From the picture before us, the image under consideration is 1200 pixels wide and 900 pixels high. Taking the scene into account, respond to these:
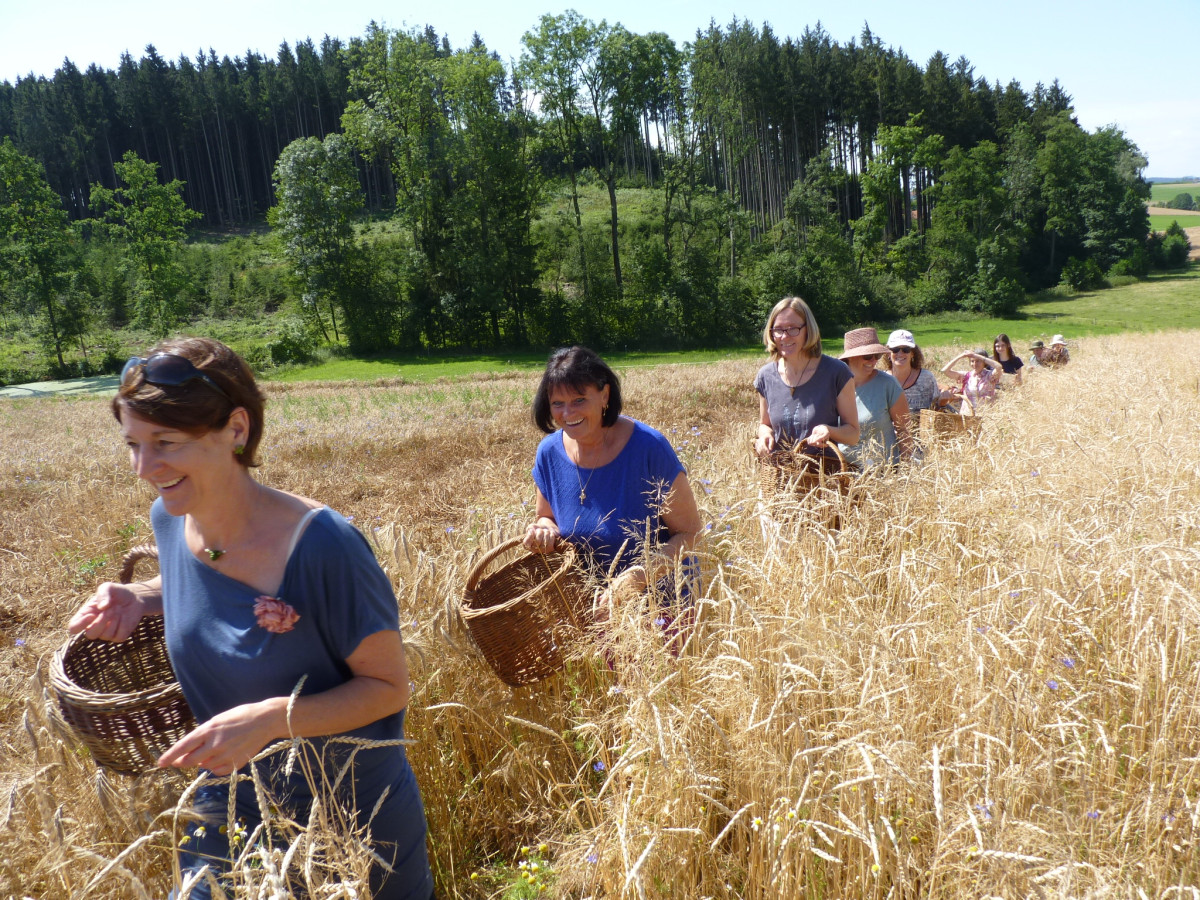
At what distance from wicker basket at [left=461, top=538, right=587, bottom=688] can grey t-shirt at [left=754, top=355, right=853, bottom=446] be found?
205cm

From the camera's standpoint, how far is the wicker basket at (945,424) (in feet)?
20.0

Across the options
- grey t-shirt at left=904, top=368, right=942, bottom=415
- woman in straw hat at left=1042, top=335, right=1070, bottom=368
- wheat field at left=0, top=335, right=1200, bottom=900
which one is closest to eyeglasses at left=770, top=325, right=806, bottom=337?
wheat field at left=0, top=335, right=1200, bottom=900

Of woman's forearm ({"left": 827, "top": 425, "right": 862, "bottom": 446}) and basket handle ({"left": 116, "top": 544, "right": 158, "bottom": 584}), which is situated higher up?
basket handle ({"left": 116, "top": 544, "right": 158, "bottom": 584})

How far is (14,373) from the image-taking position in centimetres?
3453

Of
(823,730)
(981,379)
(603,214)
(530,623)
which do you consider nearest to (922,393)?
(981,379)

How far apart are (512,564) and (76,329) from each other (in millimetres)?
41971

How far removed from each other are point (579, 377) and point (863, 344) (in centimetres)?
298

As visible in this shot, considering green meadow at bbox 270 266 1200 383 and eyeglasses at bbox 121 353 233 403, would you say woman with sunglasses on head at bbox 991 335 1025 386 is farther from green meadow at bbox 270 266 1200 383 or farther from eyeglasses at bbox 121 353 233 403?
green meadow at bbox 270 266 1200 383

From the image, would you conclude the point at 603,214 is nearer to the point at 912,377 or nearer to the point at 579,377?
the point at 912,377

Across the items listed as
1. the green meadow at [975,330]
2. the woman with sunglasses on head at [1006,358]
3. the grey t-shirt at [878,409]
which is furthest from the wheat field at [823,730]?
the green meadow at [975,330]

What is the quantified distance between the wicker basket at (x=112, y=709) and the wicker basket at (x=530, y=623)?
0.93 meters

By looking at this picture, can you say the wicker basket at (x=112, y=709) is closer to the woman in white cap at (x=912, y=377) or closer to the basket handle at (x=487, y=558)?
the basket handle at (x=487, y=558)

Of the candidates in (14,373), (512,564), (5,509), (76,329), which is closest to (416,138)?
(76,329)

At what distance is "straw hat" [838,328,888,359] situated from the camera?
205 inches
